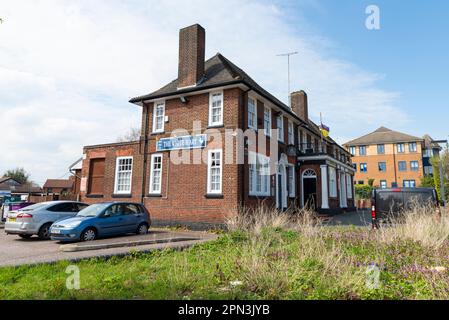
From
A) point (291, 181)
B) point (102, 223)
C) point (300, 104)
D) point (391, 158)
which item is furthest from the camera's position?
point (391, 158)

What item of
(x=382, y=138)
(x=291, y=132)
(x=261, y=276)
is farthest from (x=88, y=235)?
(x=382, y=138)

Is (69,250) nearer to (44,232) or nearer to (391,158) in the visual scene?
(44,232)

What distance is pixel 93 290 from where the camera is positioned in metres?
4.98

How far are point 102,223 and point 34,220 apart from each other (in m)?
2.80

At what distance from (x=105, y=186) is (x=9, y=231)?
7.59m

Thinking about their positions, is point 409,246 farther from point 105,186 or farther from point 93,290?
point 105,186

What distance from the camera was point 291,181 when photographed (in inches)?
846

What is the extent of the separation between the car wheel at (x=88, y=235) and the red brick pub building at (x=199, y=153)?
17.7 feet

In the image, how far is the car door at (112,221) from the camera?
37.7ft

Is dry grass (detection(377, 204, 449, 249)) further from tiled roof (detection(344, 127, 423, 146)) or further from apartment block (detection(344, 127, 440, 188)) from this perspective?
tiled roof (detection(344, 127, 423, 146))

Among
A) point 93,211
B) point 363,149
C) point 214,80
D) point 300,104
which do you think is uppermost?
point 363,149

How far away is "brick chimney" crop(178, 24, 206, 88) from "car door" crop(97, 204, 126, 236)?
8.12 meters

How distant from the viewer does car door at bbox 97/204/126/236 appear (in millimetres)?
11492
